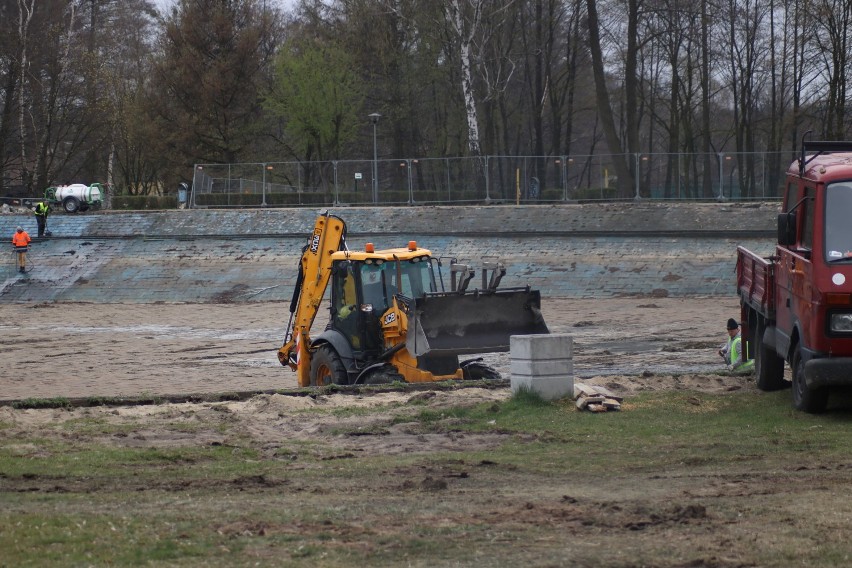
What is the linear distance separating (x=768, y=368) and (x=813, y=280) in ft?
9.54

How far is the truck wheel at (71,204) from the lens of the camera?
4619 cm

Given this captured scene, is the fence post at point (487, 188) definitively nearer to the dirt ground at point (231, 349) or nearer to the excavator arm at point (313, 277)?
the dirt ground at point (231, 349)

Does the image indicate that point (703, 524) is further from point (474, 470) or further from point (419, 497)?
point (474, 470)

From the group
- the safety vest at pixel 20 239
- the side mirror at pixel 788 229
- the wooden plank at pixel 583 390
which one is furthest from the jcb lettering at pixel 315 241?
the safety vest at pixel 20 239

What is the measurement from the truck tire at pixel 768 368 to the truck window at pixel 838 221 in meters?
2.58

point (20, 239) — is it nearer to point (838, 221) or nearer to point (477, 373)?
point (477, 373)

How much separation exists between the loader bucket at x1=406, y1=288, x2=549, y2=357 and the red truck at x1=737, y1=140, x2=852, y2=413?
130 inches

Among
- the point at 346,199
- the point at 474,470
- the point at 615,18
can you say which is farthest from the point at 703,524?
the point at 615,18

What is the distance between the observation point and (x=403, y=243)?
126ft

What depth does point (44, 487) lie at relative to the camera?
30.0ft

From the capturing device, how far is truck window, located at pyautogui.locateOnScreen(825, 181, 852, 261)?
1144cm

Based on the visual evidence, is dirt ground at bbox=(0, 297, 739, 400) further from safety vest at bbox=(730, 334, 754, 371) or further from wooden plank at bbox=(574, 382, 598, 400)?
wooden plank at bbox=(574, 382, 598, 400)

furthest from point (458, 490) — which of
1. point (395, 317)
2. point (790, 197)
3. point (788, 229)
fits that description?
point (395, 317)

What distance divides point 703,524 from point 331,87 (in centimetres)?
4829
